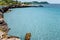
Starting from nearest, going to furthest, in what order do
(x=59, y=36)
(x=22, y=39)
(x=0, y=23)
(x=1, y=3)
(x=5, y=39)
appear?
(x=5, y=39), (x=22, y=39), (x=59, y=36), (x=0, y=23), (x=1, y=3)

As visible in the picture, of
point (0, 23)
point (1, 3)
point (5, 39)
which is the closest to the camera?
point (5, 39)

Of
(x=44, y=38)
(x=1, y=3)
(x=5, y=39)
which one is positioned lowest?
(x=5, y=39)

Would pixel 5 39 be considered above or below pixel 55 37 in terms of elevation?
below

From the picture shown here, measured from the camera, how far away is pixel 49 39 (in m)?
27.8

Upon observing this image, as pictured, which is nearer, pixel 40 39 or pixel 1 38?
pixel 1 38

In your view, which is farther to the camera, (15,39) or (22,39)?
(22,39)

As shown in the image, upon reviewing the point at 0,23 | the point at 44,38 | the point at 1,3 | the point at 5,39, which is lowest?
the point at 5,39

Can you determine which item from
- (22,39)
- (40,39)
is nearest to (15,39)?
(22,39)

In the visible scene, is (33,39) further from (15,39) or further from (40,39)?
(15,39)

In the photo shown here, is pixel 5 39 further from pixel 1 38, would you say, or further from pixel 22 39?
pixel 22 39

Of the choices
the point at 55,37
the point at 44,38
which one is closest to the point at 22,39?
the point at 44,38

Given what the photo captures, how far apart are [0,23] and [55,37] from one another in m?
9.59

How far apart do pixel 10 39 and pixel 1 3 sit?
400 ft

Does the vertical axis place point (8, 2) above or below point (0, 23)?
above
